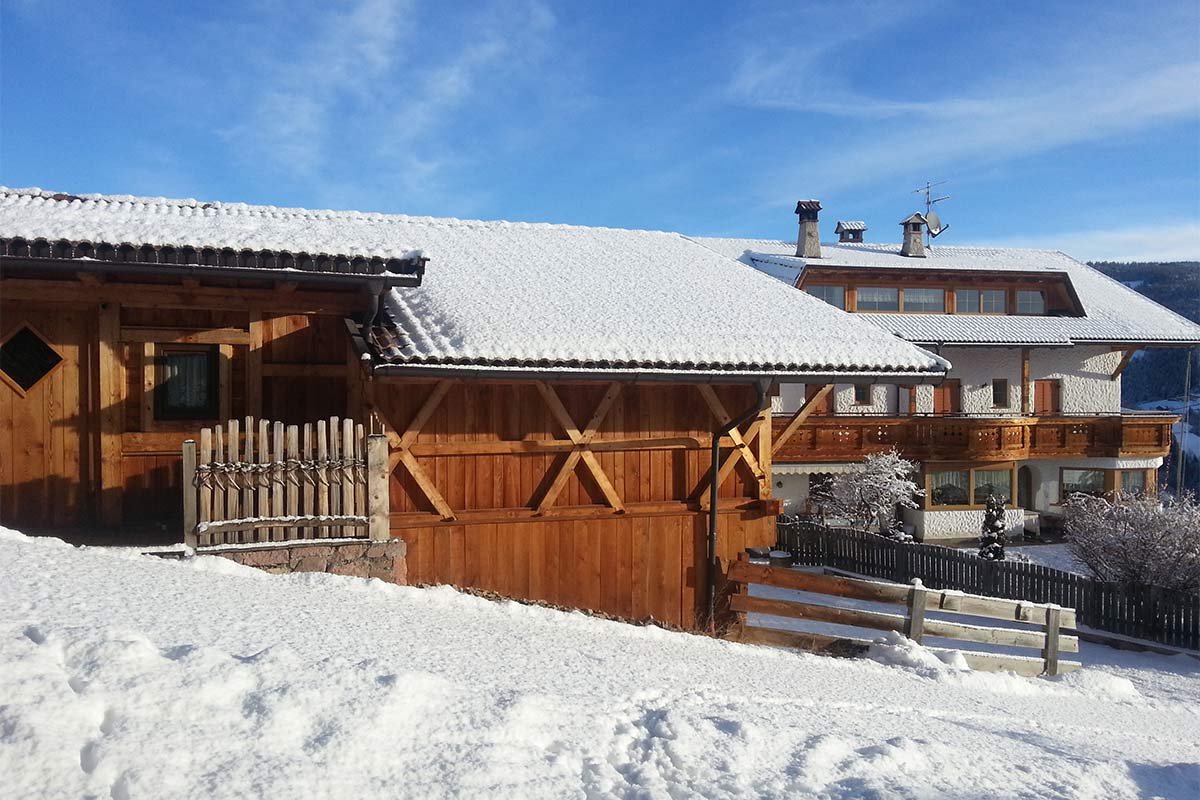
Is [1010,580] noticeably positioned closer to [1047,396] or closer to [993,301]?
[1047,396]

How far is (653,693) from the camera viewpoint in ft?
16.1

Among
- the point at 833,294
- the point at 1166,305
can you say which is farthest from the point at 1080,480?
the point at 1166,305

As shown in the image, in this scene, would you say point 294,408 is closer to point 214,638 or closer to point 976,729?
point 214,638

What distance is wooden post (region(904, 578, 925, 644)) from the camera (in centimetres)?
890

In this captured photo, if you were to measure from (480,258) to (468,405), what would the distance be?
3634 millimetres

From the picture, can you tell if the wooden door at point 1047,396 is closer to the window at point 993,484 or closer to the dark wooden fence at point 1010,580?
the window at point 993,484

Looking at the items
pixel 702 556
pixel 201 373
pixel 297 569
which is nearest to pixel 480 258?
pixel 201 373

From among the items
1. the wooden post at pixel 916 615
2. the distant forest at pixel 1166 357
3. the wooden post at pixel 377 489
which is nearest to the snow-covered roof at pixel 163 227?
the wooden post at pixel 377 489

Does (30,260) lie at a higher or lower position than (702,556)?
higher

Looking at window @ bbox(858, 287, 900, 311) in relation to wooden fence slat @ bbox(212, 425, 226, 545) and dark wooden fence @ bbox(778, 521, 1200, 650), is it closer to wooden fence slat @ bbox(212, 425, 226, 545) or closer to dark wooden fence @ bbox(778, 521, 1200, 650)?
dark wooden fence @ bbox(778, 521, 1200, 650)

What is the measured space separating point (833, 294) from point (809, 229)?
285cm

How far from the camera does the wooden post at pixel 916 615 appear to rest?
29.2 feet

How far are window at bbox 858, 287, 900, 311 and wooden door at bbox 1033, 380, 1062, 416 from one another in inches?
205

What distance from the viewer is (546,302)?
1043 cm
